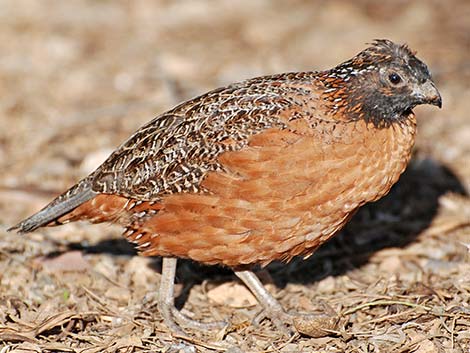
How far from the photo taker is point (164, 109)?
9.80 metres

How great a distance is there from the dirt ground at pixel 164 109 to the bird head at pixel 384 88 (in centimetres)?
116

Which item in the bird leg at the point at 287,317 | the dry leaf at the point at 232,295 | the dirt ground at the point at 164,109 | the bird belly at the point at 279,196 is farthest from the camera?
the dry leaf at the point at 232,295

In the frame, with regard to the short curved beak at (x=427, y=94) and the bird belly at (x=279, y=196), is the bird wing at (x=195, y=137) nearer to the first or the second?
the bird belly at (x=279, y=196)

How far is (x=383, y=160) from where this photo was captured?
5863 millimetres

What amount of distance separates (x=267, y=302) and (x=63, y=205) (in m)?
1.80

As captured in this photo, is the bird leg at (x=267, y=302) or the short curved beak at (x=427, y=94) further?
the bird leg at (x=267, y=302)

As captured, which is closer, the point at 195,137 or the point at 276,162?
the point at 276,162

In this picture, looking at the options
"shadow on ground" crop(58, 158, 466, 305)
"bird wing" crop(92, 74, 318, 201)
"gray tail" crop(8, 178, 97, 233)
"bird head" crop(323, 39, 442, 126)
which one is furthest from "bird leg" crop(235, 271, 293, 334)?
"bird head" crop(323, 39, 442, 126)

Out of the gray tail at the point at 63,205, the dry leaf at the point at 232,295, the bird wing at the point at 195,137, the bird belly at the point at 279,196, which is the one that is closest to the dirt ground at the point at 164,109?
the dry leaf at the point at 232,295

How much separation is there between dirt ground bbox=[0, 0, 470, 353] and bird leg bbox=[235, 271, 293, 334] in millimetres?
108

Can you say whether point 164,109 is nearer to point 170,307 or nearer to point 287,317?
point 170,307

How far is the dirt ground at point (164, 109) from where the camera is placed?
6066 mm

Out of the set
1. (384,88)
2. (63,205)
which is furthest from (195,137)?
(384,88)

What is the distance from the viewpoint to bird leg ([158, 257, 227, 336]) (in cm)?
629
